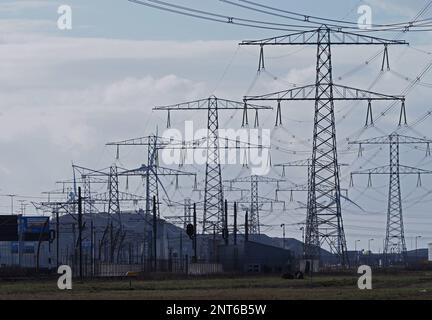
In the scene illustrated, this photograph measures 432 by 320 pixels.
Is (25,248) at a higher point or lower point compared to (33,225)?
lower

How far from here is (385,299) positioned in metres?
46.2

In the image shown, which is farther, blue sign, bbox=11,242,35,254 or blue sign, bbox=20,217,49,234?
blue sign, bbox=11,242,35,254

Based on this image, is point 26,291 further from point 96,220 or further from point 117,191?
point 96,220

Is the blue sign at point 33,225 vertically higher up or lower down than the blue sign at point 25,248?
higher up

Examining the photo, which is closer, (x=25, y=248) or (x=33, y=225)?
(x=33, y=225)

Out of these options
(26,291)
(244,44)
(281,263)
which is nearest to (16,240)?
(281,263)

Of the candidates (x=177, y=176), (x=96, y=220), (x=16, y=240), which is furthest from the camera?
(x=96, y=220)

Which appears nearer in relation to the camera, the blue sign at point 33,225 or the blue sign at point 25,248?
the blue sign at point 33,225

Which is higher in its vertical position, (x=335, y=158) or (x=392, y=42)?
(x=392, y=42)

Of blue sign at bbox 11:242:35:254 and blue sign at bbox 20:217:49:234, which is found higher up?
blue sign at bbox 20:217:49:234
